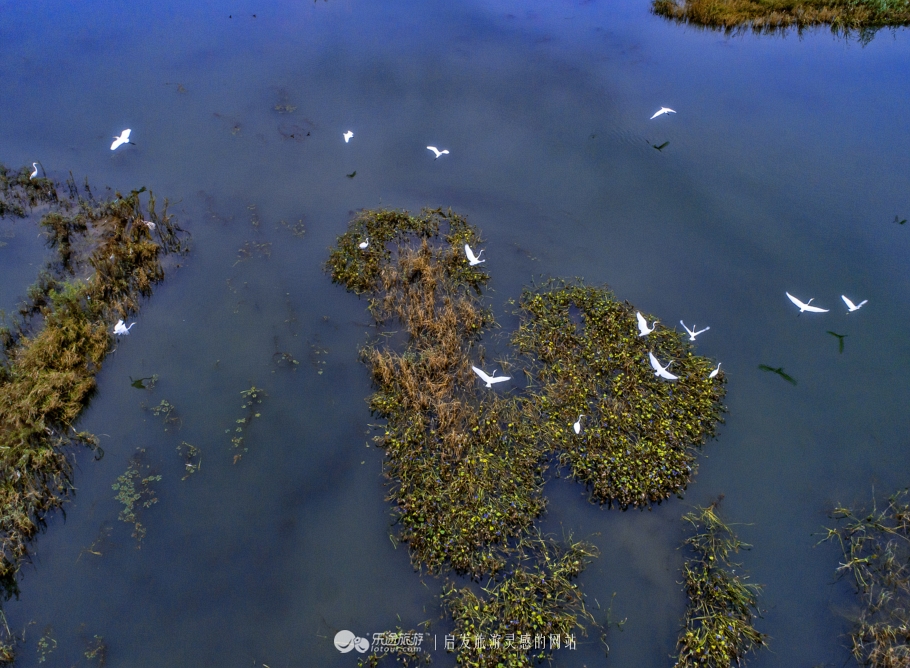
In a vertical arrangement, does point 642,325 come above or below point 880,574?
above

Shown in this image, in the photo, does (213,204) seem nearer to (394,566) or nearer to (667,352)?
(394,566)

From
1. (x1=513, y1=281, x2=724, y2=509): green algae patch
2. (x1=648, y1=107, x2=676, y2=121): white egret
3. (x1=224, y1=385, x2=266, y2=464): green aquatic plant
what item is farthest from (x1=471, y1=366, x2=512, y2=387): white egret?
(x1=648, y1=107, x2=676, y2=121): white egret

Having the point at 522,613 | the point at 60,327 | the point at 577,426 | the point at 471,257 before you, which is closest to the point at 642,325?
the point at 577,426

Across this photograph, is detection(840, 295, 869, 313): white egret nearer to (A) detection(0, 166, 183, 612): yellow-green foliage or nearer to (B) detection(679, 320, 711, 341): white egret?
(B) detection(679, 320, 711, 341): white egret

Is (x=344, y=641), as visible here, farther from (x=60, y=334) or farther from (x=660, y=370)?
(x=60, y=334)

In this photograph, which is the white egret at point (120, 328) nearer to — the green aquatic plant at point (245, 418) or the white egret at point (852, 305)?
the green aquatic plant at point (245, 418)

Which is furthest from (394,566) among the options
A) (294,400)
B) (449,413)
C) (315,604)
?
(294,400)
